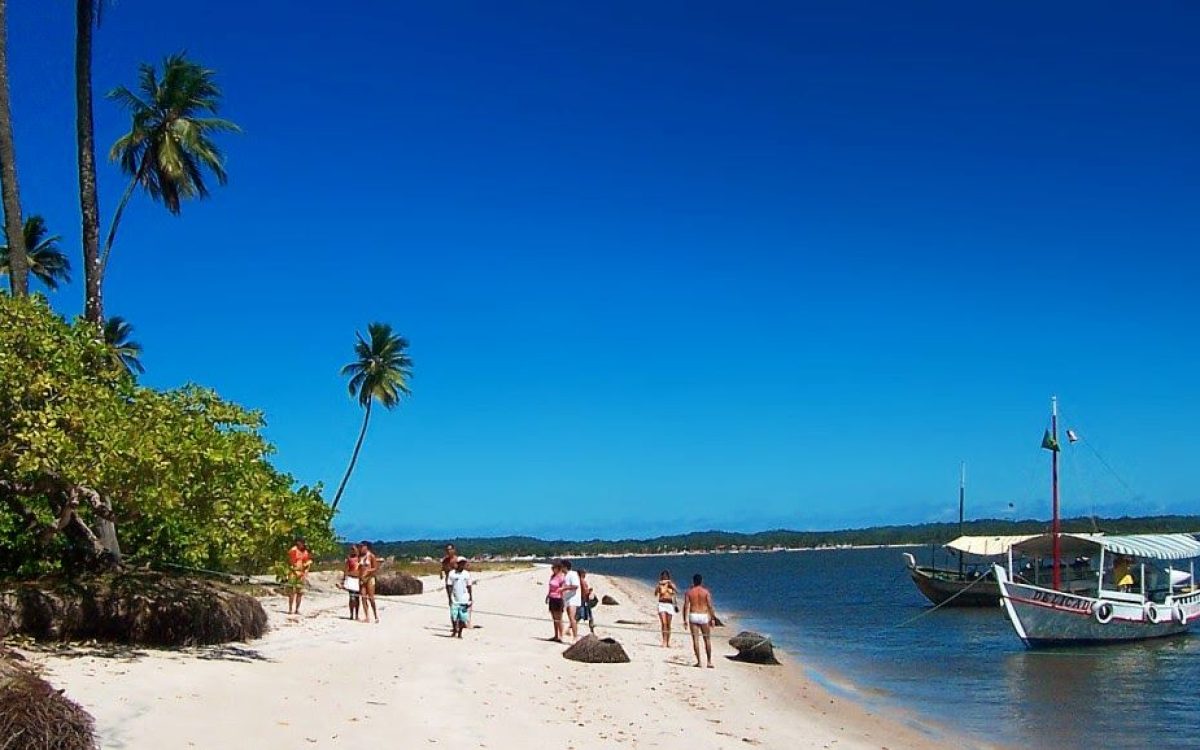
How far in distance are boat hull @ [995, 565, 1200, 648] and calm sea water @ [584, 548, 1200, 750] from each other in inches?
15.3

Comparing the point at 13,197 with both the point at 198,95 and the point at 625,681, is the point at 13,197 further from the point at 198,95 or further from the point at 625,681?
the point at 625,681

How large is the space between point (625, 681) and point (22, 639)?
8563 mm

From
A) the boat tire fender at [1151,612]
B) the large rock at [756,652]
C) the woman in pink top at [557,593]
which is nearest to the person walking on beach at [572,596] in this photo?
the woman in pink top at [557,593]

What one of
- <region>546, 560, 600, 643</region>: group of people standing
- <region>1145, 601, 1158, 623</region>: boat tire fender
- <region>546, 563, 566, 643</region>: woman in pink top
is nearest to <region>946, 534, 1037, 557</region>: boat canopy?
<region>1145, 601, 1158, 623</region>: boat tire fender

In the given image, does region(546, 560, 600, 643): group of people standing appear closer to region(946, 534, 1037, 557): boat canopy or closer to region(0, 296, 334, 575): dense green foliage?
region(0, 296, 334, 575): dense green foliage

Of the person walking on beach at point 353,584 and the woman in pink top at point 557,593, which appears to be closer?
the woman in pink top at point 557,593

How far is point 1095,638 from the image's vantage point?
28562mm

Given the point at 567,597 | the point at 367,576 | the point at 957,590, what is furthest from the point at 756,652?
the point at 957,590

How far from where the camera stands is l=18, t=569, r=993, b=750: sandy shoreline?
9812mm

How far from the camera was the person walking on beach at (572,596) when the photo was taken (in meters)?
20.6

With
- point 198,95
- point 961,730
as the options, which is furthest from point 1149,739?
point 198,95

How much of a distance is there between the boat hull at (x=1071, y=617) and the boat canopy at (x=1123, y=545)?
1.57 metres

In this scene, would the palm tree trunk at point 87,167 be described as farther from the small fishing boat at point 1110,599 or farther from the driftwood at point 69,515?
the small fishing boat at point 1110,599

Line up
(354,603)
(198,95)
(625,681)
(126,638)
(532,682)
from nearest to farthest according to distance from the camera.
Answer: (126,638)
(532,682)
(625,681)
(354,603)
(198,95)
